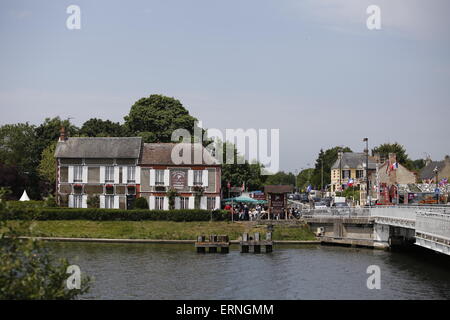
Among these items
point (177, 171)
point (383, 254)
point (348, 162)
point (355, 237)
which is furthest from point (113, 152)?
point (348, 162)

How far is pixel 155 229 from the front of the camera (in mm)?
66625

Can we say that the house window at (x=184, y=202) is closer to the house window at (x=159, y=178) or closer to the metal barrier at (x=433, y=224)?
the house window at (x=159, y=178)

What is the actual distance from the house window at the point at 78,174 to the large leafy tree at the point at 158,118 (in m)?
27.3

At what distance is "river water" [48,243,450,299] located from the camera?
3797cm

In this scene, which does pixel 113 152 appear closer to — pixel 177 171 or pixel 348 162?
pixel 177 171

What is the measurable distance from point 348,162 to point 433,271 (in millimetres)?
93300

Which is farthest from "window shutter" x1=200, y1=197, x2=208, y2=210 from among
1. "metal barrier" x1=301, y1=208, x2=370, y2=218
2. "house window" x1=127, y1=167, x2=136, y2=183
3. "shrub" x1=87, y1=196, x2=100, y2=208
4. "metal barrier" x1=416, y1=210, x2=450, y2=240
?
"metal barrier" x1=416, y1=210, x2=450, y2=240

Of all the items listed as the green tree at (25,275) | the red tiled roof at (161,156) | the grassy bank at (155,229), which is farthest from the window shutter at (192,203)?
the green tree at (25,275)

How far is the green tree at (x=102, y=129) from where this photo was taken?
10368cm

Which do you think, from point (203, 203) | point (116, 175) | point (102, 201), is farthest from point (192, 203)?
point (102, 201)

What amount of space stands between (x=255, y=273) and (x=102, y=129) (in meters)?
63.1

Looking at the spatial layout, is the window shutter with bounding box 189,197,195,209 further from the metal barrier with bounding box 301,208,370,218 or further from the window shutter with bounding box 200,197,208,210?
the metal barrier with bounding box 301,208,370,218

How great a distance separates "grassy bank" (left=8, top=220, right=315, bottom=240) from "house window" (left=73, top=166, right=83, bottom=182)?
332 inches

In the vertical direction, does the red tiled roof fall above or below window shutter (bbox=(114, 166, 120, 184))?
above
